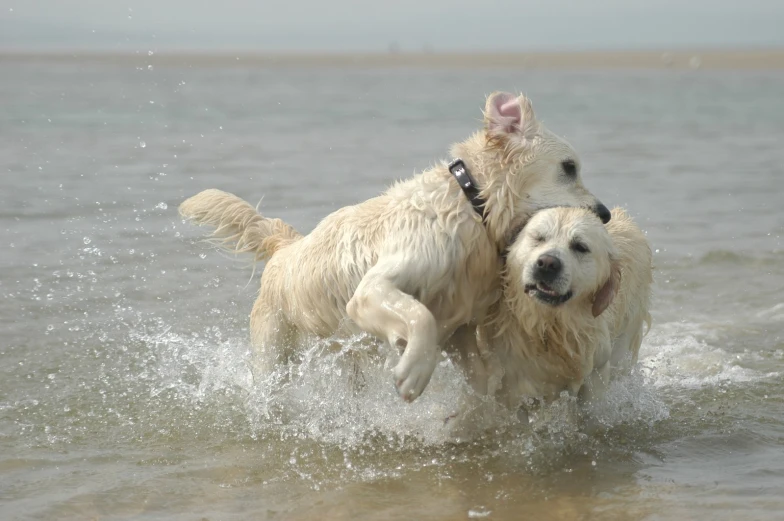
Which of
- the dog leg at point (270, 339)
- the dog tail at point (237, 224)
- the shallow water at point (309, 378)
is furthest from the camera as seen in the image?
the dog tail at point (237, 224)

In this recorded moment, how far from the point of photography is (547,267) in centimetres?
479

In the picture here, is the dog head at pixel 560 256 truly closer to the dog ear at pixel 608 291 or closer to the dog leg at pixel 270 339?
the dog ear at pixel 608 291

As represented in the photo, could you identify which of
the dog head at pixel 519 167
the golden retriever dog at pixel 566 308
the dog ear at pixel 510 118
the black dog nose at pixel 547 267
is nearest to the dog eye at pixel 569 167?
the dog head at pixel 519 167

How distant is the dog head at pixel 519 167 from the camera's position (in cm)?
508

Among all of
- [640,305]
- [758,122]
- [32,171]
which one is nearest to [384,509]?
[640,305]

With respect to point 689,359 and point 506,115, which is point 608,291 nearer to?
point 506,115

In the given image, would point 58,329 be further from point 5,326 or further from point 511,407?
point 511,407

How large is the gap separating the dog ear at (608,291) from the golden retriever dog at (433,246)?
278 millimetres

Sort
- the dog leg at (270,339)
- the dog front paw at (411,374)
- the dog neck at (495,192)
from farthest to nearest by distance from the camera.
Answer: the dog leg at (270,339) → the dog neck at (495,192) → the dog front paw at (411,374)

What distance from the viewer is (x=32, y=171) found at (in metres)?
13.2

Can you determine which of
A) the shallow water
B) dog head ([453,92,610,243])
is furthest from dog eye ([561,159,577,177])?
the shallow water

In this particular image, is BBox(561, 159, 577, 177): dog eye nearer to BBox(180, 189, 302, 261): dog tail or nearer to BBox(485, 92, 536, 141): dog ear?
BBox(485, 92, 536, 141): dog ear

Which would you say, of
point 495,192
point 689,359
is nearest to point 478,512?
point 495,192

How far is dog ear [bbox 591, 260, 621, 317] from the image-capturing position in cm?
512
